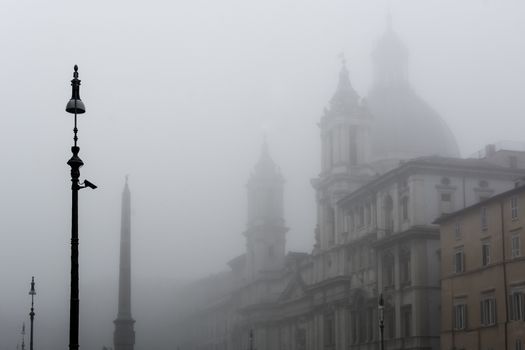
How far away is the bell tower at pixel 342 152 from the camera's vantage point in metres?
87.6

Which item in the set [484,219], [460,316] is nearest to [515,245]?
[484,219]

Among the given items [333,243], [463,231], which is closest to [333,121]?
[333,243]

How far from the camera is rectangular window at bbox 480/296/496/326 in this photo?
5681 cm

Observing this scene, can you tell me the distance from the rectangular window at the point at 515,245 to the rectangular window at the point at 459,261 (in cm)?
563

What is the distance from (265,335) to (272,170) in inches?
834

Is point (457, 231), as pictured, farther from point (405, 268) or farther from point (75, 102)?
point (75, 102)

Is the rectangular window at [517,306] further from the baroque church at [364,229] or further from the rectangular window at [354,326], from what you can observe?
the rectangular window at [354,326]

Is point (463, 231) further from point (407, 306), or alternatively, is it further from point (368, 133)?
point (368, 133)

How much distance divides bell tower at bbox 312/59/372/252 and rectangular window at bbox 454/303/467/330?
1019 inches

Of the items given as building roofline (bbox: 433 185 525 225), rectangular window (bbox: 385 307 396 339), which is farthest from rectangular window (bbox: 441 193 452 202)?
rectangular window (bbox: 385 307 396 339)

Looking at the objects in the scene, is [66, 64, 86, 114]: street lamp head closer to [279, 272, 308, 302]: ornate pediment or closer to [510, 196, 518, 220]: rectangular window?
[510, 196, 518, 220]: rectangular window

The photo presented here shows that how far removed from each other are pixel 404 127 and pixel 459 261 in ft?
113

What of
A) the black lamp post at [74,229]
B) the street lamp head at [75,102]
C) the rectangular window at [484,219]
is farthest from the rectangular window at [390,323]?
the street lamp head at [75,102]

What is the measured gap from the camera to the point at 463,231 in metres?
61.0
